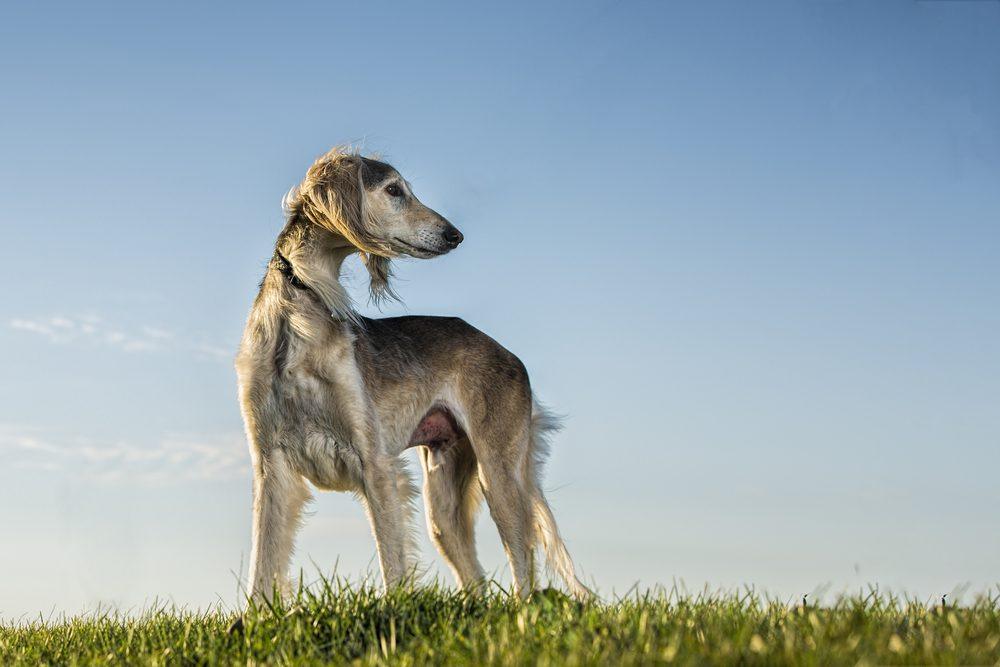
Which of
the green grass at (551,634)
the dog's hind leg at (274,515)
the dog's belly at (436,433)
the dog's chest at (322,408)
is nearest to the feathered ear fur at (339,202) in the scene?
the dog's chest at (322,408)

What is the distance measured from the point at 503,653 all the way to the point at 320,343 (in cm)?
400

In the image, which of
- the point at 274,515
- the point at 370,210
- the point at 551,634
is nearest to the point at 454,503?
the point at 274,515

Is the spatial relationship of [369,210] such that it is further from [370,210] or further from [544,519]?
[544,519]

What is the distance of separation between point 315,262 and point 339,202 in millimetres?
531

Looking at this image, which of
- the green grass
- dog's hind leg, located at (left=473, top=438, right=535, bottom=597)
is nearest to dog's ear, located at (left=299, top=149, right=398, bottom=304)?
Result: dog's hind leg, located at (left=473, top=438, right=535, bottom=597)

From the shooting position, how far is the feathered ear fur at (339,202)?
7770mm

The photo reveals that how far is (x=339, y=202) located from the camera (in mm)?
7762

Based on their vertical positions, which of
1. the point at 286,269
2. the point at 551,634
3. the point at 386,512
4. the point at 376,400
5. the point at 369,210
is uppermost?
the point at 369,210

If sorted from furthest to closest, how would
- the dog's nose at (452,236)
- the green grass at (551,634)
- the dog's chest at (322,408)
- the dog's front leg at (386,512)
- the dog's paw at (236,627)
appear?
the dog's nose at (452,236)
the dog's chest at (322,408)
the dog's front leg at (386,512)
the dog's paw at (236,627)
the green grass at (551,634)

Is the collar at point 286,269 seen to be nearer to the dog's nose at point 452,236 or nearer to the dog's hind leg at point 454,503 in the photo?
the dog's nose at point 452,236

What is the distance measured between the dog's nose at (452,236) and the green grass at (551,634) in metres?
3.12

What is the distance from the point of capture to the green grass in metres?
3.88

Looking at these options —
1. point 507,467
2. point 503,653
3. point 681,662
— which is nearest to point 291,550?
point 507,467

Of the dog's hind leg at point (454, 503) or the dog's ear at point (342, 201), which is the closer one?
the dog's ear at point (342, 201)
